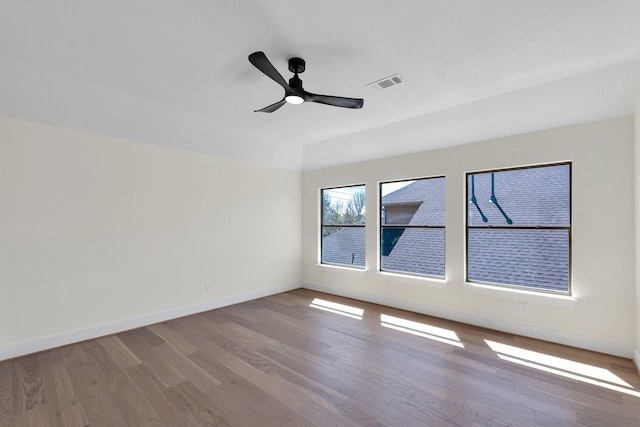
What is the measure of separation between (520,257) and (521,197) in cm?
76

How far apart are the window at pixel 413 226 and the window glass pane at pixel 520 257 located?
0.51 m

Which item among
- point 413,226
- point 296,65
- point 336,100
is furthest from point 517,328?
point 296,65

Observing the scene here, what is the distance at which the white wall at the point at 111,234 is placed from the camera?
10.2 ft

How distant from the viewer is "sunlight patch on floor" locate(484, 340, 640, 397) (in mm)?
2576

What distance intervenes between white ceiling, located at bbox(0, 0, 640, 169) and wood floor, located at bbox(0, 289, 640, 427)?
8.33 ft

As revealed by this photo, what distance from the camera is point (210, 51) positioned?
2504 millimetres

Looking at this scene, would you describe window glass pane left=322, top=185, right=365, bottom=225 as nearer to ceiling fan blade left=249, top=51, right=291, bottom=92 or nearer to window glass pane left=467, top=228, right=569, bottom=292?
Answer: window glass pane left=467, top=228, right=569, bottom=292

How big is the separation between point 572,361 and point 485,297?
3.47 feet

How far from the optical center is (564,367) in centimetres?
287

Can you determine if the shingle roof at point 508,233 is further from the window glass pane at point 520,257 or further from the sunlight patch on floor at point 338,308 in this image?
the sunlight patch on floor at point 338,308

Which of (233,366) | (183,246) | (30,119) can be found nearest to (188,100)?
(30,119)

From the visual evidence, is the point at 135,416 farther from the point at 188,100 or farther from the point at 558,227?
the point at 558,227

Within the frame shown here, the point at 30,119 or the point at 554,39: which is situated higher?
the point at 554,39

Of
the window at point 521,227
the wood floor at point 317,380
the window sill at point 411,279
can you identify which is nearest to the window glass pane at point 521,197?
the window at point 521,227
